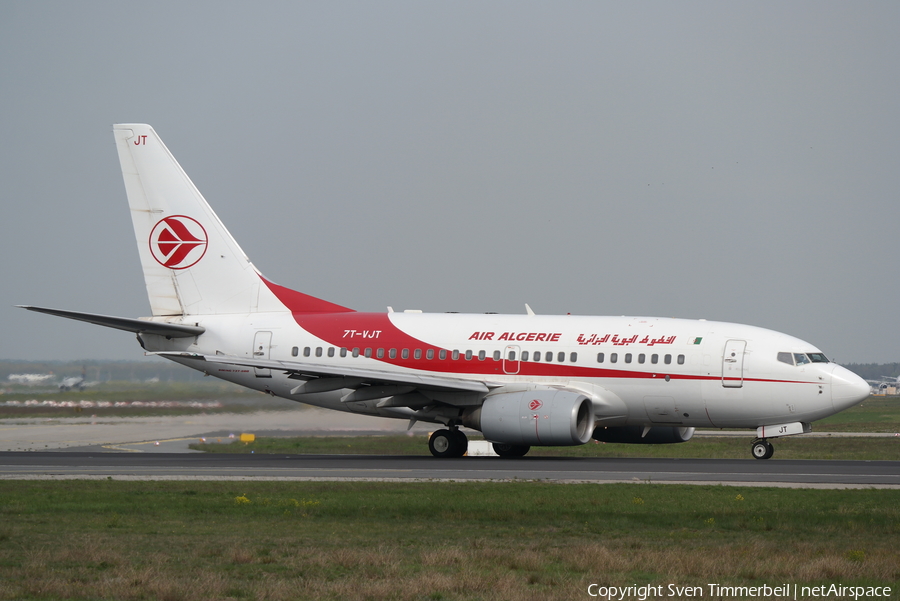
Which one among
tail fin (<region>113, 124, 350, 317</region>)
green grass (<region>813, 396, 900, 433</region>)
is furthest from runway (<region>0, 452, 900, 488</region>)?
green grass (<region>813, 396, 900, 433</region>)

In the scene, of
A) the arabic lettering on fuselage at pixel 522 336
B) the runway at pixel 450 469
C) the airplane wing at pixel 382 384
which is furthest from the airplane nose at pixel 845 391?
the airplane wing at pixel 382 384

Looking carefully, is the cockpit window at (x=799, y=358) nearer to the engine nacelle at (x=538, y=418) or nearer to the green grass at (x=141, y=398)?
the engine nacelle at (x=538, y=418)

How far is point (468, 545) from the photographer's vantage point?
13.8m

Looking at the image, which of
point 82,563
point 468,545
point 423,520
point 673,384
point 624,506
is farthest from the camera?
point 673,384

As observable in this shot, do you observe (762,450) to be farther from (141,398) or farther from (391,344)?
(141,398)

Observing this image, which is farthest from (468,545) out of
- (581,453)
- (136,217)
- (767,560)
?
(136,217)

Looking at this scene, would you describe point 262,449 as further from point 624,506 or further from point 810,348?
point 624,506

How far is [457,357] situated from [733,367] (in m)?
7.89

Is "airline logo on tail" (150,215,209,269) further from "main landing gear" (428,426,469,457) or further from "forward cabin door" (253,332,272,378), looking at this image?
"main landing gear" (428,426,469,457)

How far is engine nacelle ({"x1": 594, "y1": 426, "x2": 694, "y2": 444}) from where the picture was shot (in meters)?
31.5

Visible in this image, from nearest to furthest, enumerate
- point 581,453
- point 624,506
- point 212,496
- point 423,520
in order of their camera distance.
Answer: point 423,520, point 624,506, point 212,496, point 581,453

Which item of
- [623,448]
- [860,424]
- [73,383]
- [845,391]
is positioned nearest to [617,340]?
[845,391]

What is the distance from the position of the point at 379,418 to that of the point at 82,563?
2362 centimetres

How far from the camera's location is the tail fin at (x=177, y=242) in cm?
3519
